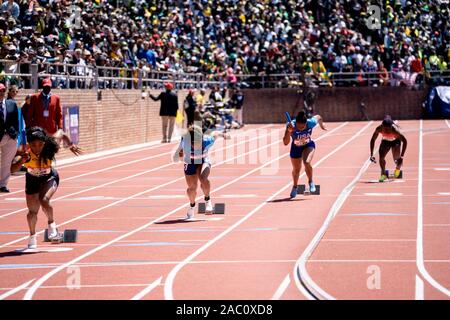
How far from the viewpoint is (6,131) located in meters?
23.0

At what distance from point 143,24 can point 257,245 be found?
31240 mm

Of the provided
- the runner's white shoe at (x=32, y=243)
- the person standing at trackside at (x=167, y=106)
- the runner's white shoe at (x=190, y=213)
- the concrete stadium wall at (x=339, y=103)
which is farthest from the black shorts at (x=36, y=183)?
the concrete stadium wall at (x=339, y=103)

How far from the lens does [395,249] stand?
1477 cm

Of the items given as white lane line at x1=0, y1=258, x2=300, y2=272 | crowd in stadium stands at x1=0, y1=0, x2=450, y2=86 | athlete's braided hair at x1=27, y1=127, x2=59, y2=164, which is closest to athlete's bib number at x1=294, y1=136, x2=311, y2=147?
athlete's braided hair at x1=27, y1=127, x2=59, y2=164

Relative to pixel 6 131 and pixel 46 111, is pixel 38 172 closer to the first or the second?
pixel 6 131

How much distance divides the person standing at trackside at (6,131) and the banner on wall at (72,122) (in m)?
7.73

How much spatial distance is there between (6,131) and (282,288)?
12.3 meters

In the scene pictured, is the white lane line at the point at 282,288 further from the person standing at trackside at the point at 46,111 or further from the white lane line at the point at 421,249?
the person standing at trackside at the point at 46,111

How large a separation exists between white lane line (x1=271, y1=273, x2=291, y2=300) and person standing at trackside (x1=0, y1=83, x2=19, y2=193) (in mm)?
11159

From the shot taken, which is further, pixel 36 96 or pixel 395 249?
pixel 36 96

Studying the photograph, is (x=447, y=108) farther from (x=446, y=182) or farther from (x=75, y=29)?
(x=446, y=182)

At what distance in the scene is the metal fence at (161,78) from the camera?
94.6 ft

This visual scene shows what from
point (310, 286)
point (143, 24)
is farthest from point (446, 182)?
point (143, 24)

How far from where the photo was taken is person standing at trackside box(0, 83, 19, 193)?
22.7m
